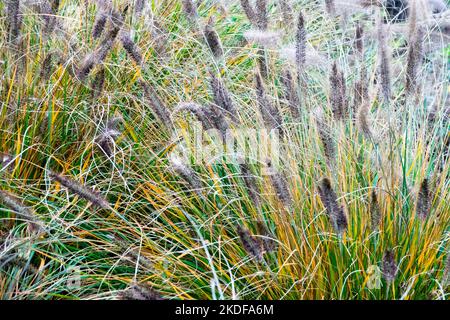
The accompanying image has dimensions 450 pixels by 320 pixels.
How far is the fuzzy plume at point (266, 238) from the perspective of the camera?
7.34ft

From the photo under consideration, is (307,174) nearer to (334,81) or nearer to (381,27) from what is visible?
(334,81)

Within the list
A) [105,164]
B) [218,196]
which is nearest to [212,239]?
[218,196]

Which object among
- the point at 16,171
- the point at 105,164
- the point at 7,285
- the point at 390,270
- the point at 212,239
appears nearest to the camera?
the point at 390,270

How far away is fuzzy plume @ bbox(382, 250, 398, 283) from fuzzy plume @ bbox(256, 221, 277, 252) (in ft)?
1.21

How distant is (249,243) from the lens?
2072 mm

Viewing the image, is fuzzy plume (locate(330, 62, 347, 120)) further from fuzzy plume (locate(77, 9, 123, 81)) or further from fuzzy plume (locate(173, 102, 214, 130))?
fuzzy plume (locate(77, 9, 123, 81))

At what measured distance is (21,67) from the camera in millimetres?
3016

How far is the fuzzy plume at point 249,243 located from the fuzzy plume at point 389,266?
37 cm

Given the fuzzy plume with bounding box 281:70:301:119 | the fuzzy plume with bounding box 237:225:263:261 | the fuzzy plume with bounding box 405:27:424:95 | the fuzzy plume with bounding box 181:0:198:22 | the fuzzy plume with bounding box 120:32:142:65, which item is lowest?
the fuzzy plume with bounding box 237:225:263:261

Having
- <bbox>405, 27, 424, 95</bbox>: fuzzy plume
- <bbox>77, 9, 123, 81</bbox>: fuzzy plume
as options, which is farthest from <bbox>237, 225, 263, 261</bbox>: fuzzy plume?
<bbox>77, 9, 123, 81</bbox>: fuzzy plume

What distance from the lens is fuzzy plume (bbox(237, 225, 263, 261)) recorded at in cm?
203

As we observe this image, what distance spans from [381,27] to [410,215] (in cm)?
69

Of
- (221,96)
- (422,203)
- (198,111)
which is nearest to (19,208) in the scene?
(198,111)

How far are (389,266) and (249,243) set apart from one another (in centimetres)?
41
